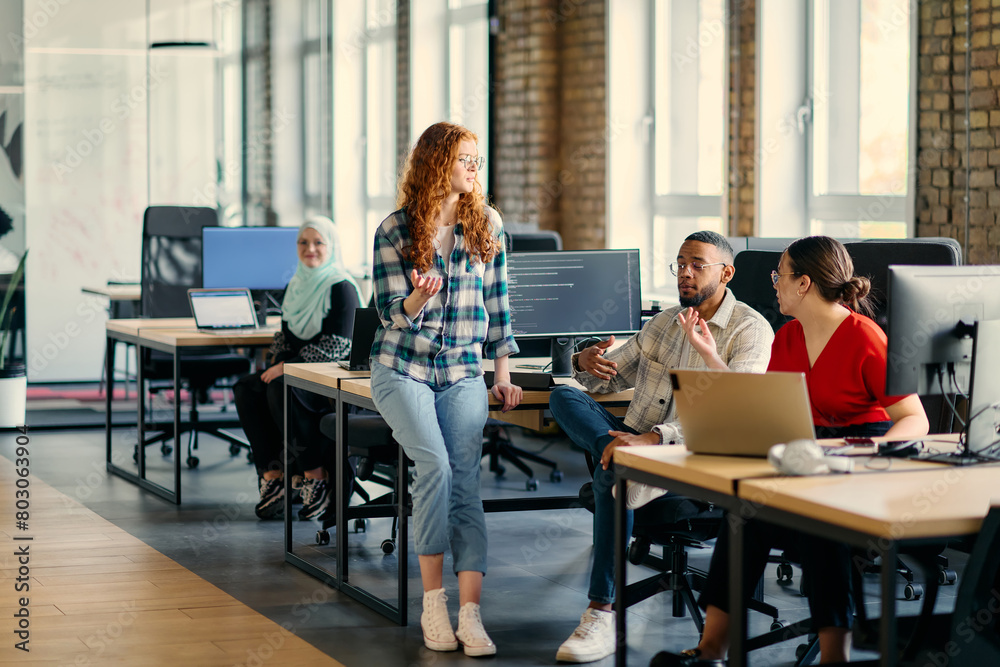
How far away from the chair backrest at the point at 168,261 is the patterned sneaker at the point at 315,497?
6.65ft

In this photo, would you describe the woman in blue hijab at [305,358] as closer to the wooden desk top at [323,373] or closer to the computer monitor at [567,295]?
the wooden desk top at [323,373]

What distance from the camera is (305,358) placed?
459 centimetres

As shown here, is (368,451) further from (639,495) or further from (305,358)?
(639,495)

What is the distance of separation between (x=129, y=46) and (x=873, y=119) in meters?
4.69

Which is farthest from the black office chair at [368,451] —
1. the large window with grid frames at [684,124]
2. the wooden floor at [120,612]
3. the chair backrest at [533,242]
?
the large window with grid frames at [684,124]

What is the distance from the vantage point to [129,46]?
7.70 meters

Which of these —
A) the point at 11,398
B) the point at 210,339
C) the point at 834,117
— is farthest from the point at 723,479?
the point at 11,398

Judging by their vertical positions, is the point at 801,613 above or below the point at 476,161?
below

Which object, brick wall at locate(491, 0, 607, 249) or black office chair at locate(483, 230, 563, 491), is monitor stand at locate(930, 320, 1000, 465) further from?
brick wall at locate(491, 0, 607, 249)

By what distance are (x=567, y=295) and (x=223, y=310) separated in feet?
6.62

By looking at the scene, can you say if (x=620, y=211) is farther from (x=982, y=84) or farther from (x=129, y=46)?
(x=129, y=46)

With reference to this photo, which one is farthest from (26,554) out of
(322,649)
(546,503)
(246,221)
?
(246,221)

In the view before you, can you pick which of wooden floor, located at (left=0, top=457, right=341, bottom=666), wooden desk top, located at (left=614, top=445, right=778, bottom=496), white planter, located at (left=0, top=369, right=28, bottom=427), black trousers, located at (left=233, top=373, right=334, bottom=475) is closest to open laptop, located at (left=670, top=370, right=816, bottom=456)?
wooden desk top, located at (left=614, top=445, right=778, bottom=496)

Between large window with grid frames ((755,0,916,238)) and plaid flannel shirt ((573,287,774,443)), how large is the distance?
2.04m
